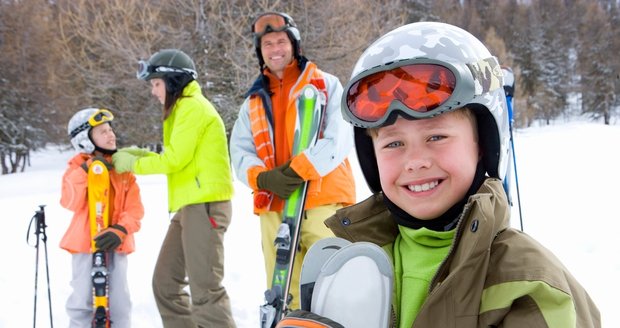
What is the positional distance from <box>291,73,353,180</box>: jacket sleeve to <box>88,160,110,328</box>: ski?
158cm

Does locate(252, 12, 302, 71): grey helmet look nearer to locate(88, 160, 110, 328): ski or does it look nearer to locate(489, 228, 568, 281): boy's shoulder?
locate(88, 160, 110, 328): ski

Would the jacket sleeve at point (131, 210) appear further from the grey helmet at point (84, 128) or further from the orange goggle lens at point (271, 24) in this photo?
the orange goggle lens at point (271, 24)

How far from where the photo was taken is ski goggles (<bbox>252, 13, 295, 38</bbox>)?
3.45 meters

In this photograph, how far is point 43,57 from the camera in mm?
29484

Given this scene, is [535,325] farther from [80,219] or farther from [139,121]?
[139,121]

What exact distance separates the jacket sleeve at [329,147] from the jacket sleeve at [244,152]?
1.19 ft

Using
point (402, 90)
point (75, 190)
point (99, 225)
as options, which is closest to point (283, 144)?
point (99, 225)

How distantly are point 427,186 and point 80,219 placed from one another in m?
3.19

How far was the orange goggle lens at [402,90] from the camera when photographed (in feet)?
4.66

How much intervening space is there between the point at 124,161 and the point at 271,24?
1.54 metres

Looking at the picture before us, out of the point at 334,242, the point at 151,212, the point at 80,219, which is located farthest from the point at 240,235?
the point at 334,242

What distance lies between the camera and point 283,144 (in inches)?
135

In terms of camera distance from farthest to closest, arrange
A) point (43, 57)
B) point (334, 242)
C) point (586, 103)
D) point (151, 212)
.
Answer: point (586, 103)
point (43, 57)
point (151, 212)
point (334, 242)

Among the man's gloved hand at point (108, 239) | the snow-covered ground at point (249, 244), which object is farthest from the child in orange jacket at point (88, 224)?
the snow-covered ground at point (249, 244)
